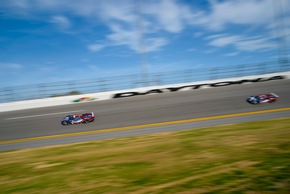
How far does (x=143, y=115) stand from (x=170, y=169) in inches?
255

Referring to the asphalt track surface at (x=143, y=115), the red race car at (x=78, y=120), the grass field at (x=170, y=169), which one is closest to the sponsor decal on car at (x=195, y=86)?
the asphalt track surface at (x=143, y=115)

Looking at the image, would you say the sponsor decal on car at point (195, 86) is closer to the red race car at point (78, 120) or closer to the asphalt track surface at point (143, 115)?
the asphalt track surface at point (143, 115)

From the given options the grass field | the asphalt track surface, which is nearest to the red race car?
the asphalt track surface

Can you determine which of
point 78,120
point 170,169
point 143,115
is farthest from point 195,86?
point 170,169

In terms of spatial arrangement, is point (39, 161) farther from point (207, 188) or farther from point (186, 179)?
point (207, 188)

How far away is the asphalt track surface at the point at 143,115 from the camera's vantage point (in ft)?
24.4

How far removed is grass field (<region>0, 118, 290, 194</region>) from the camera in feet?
7.82

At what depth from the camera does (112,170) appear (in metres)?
3.30

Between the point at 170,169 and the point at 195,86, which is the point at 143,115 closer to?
the point at 195,86

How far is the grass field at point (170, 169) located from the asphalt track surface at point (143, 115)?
2714mm

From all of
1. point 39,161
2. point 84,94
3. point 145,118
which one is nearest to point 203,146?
point 39,161

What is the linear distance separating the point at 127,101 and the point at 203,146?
8257 mm

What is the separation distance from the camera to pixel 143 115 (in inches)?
374

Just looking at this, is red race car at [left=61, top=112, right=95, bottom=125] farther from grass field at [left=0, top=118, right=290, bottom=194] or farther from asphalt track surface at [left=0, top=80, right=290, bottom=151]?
grass field at [left=0, top=118, right=290, bottom=194]
